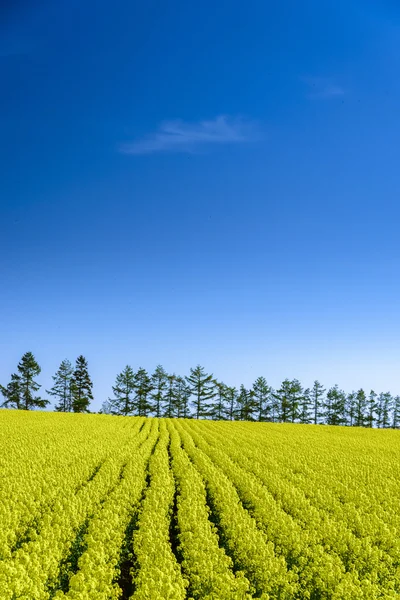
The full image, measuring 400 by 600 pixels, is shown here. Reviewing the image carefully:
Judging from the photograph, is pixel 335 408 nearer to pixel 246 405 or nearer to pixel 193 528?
pixel 246 405

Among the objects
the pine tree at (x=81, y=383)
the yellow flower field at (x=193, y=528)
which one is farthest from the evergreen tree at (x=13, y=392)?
the yellow flower field at (x=193, y=528)

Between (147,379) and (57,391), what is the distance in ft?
62.2

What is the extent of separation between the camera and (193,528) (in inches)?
488

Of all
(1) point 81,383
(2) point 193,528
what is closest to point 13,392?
(1) point 81,383

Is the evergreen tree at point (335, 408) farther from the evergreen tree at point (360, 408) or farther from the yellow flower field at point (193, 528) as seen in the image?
the yellow flower field at point (193, 528)

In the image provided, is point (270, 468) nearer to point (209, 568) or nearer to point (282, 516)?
point (282, 516)

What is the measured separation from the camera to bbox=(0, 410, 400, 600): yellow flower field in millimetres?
8922

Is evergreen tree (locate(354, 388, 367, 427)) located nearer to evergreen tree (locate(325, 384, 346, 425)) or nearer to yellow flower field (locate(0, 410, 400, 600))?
evergreen tree (locate(325, 384, 346, 425))

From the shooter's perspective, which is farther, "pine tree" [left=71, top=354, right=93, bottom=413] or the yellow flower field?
"pine tree" [left=71, top=354, right=93, bottom=413]

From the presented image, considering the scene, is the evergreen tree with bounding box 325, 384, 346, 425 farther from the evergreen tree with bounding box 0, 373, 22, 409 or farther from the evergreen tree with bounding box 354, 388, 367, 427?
the evergreen tree with bounding box 0, 373, 22, 409

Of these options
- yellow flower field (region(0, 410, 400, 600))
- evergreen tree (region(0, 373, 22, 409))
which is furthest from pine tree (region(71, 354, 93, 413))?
yellow flower field (region(0, 410, 400, 600))

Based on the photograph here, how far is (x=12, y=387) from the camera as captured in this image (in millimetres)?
83438

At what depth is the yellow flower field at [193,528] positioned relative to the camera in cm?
892

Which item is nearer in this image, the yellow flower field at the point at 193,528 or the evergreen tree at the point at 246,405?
the yellow flower field at the point at 193,528
